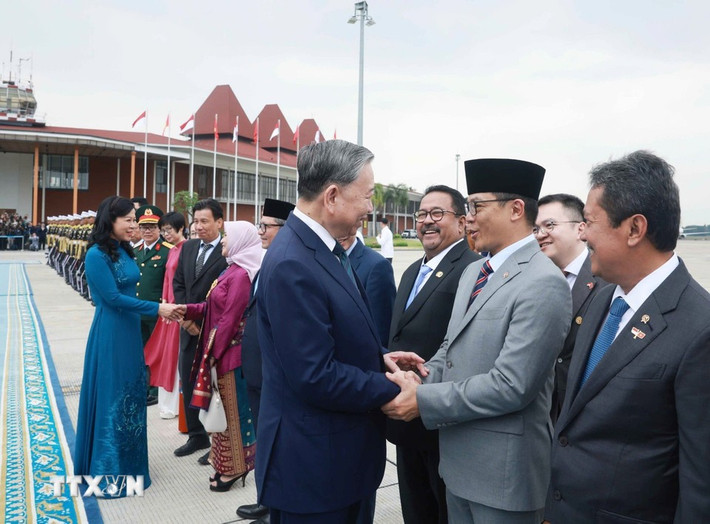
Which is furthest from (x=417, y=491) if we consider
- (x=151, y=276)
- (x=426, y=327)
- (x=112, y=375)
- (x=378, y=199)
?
(x=378, y=199)

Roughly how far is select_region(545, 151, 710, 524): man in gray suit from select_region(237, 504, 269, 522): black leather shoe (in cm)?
208

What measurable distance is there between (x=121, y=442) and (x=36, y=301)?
401 inches

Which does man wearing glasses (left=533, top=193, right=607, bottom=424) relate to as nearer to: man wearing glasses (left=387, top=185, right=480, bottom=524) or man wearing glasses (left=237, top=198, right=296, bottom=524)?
man wearing glasses (left=387, top=185, right=480, bottom=524)

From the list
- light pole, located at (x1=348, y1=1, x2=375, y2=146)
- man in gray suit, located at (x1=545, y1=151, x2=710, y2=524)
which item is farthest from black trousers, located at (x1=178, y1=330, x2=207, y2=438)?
light pole, located at (x1=348, y1=1, x2=375, y2=146)

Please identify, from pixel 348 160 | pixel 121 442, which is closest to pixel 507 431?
pixel 348 160

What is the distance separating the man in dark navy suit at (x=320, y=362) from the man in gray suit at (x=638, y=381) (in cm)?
63

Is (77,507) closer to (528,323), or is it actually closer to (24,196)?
(528,323)

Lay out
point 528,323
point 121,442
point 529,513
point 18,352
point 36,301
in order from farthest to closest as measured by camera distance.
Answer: point 36,301
point 18,352
point 121,442
point 529,513
point 528,323

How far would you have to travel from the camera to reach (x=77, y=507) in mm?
3295

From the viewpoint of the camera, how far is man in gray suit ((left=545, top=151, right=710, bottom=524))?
1.36 meters

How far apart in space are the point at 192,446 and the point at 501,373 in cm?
324

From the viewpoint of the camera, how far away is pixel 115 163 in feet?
118

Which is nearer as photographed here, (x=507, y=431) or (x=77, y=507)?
(x=507, y=431)

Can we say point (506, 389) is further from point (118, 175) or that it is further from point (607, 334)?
point (118, 175)
